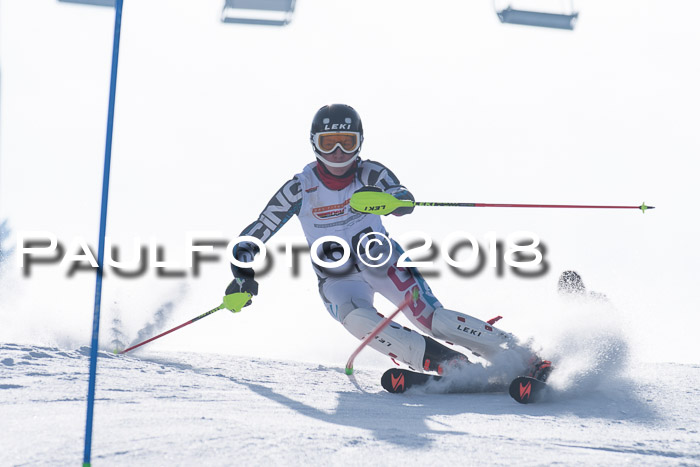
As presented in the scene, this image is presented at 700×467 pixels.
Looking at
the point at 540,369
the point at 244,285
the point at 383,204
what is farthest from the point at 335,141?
the point at 540,369

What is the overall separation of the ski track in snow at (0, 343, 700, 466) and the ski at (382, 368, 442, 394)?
6 cm

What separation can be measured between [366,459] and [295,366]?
123 inches

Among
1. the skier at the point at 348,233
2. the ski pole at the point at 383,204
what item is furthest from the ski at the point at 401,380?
the ski pole at the point at 383,204

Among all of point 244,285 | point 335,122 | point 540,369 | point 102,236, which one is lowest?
point 540,369

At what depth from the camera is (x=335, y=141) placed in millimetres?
5652

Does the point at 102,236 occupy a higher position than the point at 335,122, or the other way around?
the point at 335,122

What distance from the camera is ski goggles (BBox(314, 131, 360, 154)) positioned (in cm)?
566

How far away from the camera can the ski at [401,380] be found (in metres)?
4.99

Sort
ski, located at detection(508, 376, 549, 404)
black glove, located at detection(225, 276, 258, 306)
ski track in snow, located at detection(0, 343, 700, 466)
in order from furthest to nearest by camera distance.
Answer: black glove, located at detection(225, 276, 258, 306)
ski, located at detection(508, 376, 549, 404)
ski track in snow, located at detection(0, 343, 700, 466)

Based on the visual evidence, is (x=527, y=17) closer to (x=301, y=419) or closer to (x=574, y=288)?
(x=574, y=288)

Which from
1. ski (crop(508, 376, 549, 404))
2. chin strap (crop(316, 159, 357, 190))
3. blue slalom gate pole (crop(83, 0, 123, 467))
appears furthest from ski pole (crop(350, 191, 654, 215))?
blue slalom gate pole (crop(83, 0, 123, 467))

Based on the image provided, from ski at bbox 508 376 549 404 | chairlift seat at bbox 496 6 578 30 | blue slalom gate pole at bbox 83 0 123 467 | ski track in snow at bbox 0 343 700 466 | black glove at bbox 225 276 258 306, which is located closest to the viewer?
blue slalom gate pole at bbox 83 0 123 467

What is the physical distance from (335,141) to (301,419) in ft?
8.36

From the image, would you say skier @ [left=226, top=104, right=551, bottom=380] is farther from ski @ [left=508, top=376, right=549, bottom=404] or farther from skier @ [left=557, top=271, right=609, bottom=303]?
skier @ [left=557, top=271, right=609, bottom=303]
